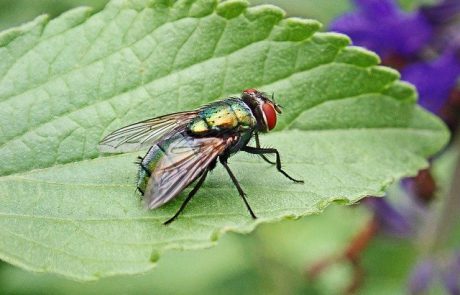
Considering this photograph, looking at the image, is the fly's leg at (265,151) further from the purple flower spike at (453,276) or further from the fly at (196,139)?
the purple flower spike at (453,276)

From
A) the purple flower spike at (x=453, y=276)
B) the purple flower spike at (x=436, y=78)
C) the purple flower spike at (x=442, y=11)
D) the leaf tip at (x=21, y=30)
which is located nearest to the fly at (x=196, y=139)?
the leaf tip at (x=21, y=30)

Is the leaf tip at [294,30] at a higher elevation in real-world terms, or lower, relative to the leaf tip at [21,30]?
lower

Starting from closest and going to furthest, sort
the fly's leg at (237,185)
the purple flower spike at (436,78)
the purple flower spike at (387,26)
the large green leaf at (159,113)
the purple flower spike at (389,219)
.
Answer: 1. the large green leaf at (159,113)
2. the fly's leg at (237,185)
3. the purple flower spike at (436,78)
4. the purple flower spike at (387,26)
5. the purple flower spike at (389,219)

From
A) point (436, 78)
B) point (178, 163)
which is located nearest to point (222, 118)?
point (178, 163)

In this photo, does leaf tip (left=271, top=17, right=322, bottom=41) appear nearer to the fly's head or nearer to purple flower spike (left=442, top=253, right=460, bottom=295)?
the fly's head

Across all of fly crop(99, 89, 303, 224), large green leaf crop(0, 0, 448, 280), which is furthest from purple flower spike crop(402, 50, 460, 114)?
fly crop(99, 89, 303, 224)

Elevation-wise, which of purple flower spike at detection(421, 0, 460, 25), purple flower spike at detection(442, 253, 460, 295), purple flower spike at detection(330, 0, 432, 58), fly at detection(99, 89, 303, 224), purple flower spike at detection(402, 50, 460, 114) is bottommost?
purple flower spike at detection(442, 253, 460, 295)
